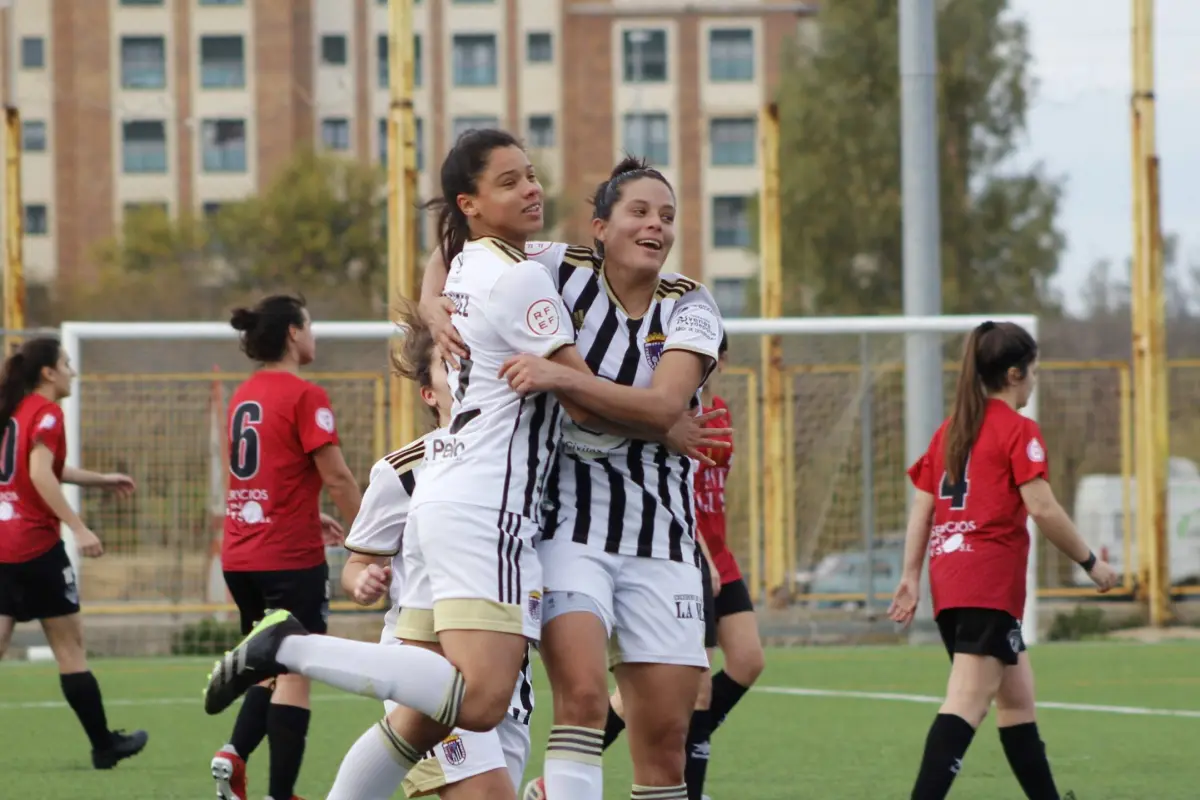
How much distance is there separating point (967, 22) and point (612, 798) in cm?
3238

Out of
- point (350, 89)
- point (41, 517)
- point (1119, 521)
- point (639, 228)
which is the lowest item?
point (1119, 521)

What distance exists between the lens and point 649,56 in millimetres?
59875

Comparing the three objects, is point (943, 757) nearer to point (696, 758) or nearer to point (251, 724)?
point (696, 758)

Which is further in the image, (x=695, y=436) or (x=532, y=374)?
(x=695, y=436)

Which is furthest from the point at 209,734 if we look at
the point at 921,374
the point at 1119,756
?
the point at 921,374

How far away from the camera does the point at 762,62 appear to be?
199 feet

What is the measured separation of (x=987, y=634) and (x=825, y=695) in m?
5.05

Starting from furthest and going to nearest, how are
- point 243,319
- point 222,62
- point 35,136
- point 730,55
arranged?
1. point 730,55
2. point 222,62
3. point 35,136
4. point 243,319

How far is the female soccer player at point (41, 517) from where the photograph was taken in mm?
8367

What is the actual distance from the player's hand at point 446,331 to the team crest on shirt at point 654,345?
471 mm

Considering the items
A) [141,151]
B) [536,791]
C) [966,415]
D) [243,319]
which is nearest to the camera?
[536,791]

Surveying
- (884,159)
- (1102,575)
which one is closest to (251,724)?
(1102,575)

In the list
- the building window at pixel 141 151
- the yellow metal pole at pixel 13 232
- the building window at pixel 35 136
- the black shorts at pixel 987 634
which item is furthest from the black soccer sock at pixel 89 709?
Answer: the building window at pixel 141 151

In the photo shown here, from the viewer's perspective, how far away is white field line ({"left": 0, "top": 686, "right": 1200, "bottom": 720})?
10078mm
